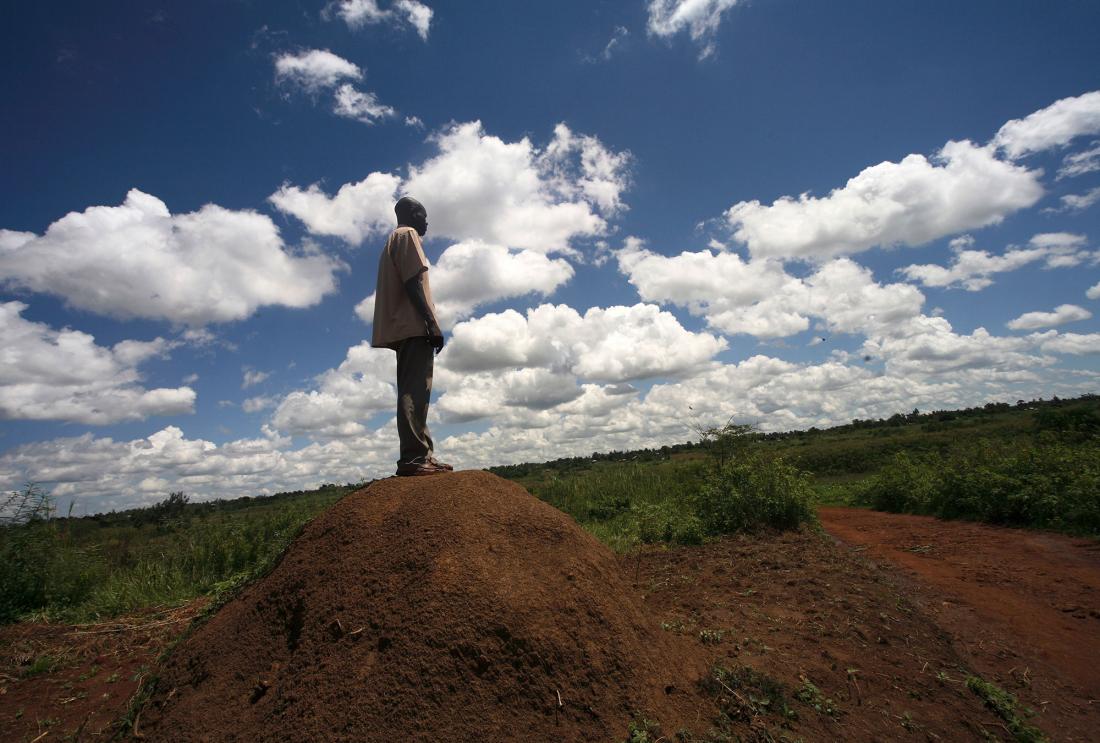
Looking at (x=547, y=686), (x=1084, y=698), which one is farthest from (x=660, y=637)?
(x=1084, y=698)

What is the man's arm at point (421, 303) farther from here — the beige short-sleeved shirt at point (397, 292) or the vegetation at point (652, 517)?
the vegetation at point (652, 517)

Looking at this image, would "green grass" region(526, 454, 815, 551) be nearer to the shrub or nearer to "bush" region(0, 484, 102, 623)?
the shrub

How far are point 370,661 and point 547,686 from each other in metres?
0.98

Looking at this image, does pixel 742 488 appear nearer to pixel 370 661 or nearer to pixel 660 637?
pixel 660 637

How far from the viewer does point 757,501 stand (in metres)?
10.1

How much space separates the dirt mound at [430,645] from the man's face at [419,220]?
2607mm

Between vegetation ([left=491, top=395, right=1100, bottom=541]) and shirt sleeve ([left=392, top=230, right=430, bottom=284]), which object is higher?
shirt sleeve ([left=392, top=230, right=430, bottom=284])

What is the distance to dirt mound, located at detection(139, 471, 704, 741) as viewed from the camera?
9.30ft

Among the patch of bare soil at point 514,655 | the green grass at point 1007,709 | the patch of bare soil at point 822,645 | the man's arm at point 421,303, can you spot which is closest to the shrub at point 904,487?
the patch of bare soil at point 822,645

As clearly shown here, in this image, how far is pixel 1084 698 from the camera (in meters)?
4.01

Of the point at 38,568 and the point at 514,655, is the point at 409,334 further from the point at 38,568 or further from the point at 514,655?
the point at 38,568

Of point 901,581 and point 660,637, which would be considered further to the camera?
point 901,581

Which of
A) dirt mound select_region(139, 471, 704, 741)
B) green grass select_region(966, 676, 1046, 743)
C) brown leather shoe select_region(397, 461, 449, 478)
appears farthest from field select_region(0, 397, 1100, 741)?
brown leather shoe select_region(397, 461, 449, 478)

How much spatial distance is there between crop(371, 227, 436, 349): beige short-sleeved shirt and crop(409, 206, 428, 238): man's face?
184 millimetres
